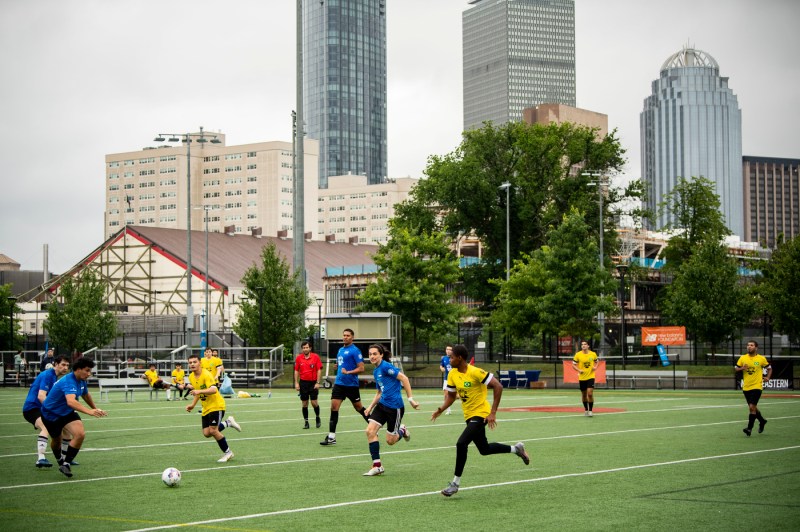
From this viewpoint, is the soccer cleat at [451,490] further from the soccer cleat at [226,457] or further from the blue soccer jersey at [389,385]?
the soccer cleat at [226,457]

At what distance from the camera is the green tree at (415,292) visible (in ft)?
196

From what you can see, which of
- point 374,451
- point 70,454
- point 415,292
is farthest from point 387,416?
point 415,292

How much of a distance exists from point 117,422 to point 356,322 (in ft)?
72.8

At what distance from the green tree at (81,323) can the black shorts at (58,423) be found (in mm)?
49837

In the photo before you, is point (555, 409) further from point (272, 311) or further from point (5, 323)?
point (5, 323)

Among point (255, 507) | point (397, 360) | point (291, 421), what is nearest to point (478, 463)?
point (255, 507)

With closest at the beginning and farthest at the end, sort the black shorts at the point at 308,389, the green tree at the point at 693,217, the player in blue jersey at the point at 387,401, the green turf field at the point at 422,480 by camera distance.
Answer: the green turf field at the point at 422,480
the player in blue jersey at the point at 387,401
the black shorts at the point at 308,389
the green tree at the point at 693,217

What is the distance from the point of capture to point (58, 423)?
15703mm

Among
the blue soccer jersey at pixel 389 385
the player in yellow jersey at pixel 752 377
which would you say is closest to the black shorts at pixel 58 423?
the blue soccer jersey at pixel 389 385

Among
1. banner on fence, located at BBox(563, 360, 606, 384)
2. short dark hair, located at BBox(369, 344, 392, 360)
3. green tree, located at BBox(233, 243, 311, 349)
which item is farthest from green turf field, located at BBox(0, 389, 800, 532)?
green tree, located at BBox(233, 243, 311, 349)

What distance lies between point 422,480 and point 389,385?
5.72 feet

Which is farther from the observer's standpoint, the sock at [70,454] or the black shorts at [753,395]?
the black shorts at [753,395]

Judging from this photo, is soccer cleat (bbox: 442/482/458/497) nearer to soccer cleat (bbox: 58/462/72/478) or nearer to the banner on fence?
soccer cleat (bbox: 58/462/72/478)

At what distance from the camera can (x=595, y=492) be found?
13.3 metres
